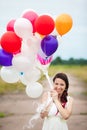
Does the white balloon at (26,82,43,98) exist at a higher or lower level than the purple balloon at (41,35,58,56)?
lower

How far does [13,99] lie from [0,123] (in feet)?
0.84

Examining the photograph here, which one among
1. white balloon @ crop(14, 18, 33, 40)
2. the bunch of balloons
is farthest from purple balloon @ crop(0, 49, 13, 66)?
white balloon @ crop(14, 18, 33, 40)

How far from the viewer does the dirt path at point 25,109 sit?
12.1 feet

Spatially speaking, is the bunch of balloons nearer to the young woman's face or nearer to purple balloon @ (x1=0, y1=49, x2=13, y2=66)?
purple balloon @ (x1=0, y1=49, x2=13, y2=66)

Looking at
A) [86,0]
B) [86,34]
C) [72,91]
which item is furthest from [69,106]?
[86,0]

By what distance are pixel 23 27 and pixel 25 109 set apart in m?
0.96

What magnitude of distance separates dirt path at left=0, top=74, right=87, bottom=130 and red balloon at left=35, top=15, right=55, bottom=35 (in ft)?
2.61

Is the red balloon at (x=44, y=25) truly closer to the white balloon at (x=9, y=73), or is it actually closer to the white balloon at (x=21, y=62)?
the white balloon at (x=21, y=62)

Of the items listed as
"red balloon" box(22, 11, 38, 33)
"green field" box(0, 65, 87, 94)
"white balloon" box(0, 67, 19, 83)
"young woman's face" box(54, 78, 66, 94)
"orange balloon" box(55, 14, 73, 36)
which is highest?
"red balloon" box(22, 11, 38, 33)

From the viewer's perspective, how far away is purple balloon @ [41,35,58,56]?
3080 millimetres

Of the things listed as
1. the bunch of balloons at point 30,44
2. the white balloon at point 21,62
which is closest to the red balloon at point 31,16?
→ the bunch of balloons at point 30,44

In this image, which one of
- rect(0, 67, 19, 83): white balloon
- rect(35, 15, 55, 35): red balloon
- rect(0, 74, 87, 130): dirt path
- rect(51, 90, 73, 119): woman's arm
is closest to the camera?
rect(35, 15, 55, 35): red balloon

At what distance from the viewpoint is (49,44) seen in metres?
3.07

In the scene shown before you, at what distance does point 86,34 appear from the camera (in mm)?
3705
